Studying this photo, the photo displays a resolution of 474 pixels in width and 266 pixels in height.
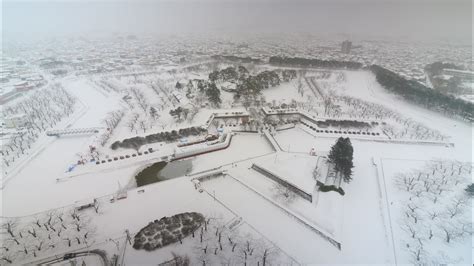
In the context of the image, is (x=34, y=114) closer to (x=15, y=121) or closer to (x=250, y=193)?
(x=15, y=121)

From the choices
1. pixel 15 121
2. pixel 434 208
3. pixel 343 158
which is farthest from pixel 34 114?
pixel 434 208

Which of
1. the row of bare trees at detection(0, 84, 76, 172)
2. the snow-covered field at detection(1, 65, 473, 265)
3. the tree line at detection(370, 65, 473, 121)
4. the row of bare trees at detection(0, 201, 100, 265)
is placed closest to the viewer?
the row of bare trees at detection(0, 201, 100, 265)

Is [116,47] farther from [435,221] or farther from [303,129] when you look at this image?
[435,221]

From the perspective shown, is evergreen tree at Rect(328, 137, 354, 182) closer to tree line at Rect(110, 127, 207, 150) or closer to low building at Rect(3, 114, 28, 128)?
tree line at Rect(110, 127, 207, 150)

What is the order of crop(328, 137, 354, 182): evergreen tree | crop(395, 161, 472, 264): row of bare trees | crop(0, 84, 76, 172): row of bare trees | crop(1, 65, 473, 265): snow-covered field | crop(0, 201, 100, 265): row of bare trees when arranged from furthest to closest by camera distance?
crop(0, 84, 76, 172): row of bare trees < crop(328, 137, 354, 182): evergreen tree < crop(395, 161, 472, 264): row of bare trees < crop(1, 65, 473, 265): snow-covered field < crop(0, 201, 100, 265): row of bare trees

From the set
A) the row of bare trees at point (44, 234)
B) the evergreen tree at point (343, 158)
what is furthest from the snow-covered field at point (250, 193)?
the evergreen tree at point (343, 158)

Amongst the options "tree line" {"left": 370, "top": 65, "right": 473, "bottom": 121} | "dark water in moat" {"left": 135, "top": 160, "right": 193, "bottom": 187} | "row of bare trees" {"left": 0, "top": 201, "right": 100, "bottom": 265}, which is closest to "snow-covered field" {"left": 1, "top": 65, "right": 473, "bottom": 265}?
"row of bare trees" {"left": 0, "top": 201, "right": 100, "bottom": 265}

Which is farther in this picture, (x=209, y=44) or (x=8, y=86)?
(x=209, y=44)

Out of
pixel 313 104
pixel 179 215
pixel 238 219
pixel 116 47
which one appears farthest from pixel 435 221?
pixel 116 47
